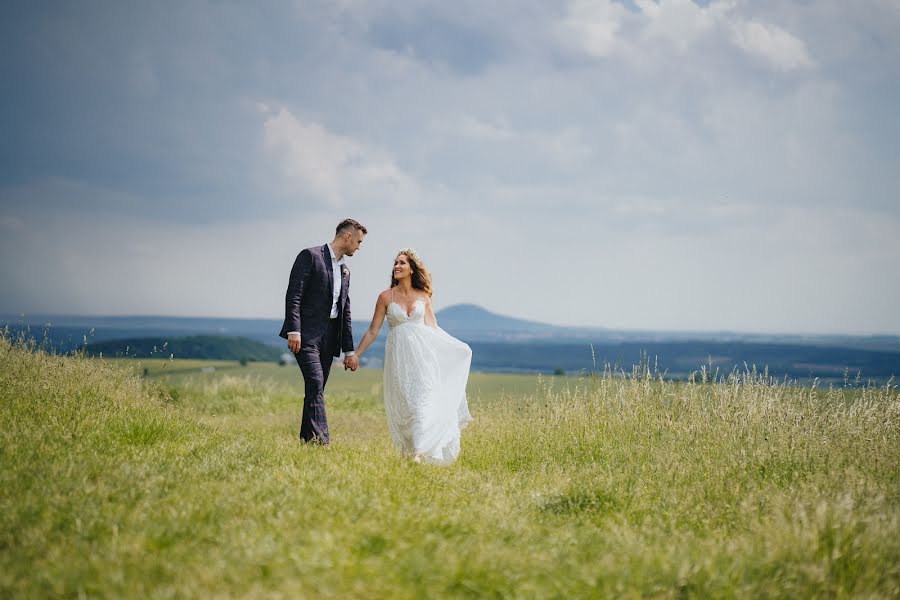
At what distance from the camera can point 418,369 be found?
25.7ft

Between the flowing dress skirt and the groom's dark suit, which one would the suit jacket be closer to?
the groom's dark suit

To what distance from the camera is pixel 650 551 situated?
4.17m

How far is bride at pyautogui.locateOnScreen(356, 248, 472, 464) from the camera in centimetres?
774

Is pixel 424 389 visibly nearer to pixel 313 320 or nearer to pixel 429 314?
pixel 429 314

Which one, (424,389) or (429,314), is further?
(429,314)

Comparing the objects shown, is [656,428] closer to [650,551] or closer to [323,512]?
[650,551]

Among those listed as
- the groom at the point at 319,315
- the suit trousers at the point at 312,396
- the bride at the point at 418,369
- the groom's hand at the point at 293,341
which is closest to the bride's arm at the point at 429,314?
the bride at the point at 418,369

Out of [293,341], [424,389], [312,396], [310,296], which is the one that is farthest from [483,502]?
[310,296]

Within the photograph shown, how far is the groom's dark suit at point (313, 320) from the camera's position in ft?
26.6

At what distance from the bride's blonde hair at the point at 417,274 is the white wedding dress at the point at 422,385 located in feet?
A: 0.79

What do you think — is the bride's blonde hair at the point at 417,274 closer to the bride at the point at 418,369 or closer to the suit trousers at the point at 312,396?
the bride at the point at 418,369

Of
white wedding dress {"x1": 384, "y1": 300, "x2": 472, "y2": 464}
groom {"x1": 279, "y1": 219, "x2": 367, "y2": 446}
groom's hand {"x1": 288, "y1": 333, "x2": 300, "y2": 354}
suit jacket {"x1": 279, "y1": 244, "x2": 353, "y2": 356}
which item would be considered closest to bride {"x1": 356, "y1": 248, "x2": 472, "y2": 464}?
white wedding dress {"x1": 384, "y1": 300, "x2": 472, "y2": 464}

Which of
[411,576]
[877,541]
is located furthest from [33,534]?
[877,541]

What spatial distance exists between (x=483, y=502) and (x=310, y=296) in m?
3.82
